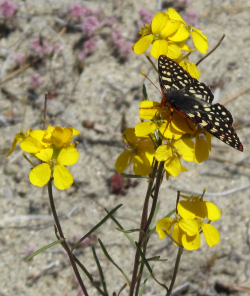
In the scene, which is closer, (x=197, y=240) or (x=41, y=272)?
(x=197, y=240)

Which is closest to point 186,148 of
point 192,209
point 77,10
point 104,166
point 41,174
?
point 192,209

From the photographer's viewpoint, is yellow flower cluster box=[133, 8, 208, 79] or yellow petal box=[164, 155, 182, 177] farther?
yellow flower cluster box=[133, 8, 208, 79]

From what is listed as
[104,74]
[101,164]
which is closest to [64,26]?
[104,74]

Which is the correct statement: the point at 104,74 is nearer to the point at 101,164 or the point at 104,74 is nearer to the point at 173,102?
the point at 101,164

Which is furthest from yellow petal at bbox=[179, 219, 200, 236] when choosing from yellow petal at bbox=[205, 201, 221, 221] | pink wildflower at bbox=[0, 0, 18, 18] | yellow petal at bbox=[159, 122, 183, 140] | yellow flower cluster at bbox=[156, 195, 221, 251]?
pink wildflower at bbox=[0, 0, 18, 18]

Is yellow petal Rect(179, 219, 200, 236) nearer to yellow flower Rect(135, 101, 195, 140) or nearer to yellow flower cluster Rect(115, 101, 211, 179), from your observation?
yellow flower cluster Rect(115, 101, 211, 179)

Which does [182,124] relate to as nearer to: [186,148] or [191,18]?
[186,148]

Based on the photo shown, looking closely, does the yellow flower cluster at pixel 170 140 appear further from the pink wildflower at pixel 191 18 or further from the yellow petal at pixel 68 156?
the pink wildflower at pixel 191 18
